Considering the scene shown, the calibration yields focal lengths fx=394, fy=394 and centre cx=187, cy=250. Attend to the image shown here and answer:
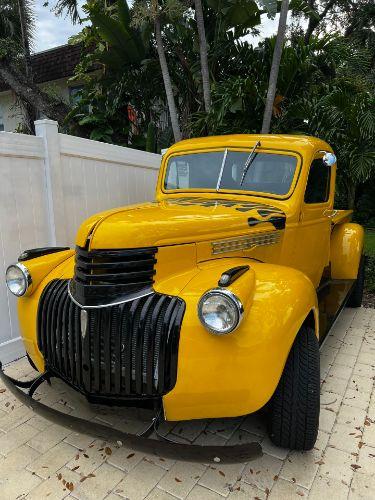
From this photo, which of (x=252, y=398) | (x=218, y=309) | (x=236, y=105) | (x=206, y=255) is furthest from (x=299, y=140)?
(x=236, y=105)

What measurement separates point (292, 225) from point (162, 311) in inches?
57.4

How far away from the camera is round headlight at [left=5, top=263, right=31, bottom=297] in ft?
8.43

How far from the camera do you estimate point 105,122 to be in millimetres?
8781

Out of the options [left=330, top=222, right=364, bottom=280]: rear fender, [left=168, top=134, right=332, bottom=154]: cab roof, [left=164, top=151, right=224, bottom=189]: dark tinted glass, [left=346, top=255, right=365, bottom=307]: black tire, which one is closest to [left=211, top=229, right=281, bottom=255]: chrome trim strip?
[left=164, top=151, right=224, bottom=189]: dark tinted glass

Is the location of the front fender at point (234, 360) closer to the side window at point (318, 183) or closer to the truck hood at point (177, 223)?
the truck hood at point (177, 223)

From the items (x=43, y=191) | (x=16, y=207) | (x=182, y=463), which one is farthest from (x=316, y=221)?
(x=16, y=207)

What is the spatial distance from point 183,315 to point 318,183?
2.10m

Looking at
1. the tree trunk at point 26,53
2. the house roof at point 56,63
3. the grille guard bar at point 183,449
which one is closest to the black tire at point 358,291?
the grille guard bar at point 183,449

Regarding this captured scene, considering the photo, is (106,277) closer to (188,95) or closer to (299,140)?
(299,140)

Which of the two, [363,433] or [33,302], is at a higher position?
[33,302]

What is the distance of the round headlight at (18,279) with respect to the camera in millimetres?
2570

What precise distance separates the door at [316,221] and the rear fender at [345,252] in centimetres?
33

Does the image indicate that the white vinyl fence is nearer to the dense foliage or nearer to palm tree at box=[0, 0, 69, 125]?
the dense foliage

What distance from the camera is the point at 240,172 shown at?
324 centimetres
